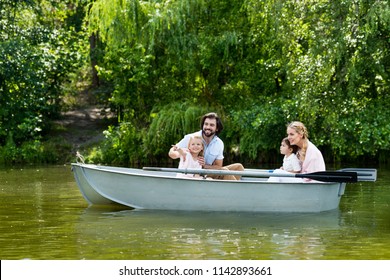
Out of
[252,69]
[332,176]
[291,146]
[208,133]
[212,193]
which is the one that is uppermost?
[252,69]

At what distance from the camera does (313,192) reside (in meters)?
13.8

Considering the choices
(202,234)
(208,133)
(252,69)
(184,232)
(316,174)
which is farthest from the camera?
(252,69)

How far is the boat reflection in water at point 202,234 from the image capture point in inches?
400

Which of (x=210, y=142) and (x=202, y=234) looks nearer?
(x=202, y=234)

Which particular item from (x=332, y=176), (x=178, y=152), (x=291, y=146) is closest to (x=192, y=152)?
(x=178, y=152)

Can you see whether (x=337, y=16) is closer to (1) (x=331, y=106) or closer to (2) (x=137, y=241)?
(1) (x=331, y=106)

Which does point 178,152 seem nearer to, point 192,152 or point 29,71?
point 192,152

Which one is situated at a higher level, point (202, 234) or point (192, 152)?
point (192, 152)

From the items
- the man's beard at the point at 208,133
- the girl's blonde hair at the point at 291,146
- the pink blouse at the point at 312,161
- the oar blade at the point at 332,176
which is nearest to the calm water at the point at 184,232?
the oar blade at the point at 332,176

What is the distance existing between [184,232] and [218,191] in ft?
6.58

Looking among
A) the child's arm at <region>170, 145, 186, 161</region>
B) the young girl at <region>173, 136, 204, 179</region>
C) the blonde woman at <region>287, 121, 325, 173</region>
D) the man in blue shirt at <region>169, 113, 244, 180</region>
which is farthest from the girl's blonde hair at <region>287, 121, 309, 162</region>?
the child's arm at <region>170, 145, 186, 161</region>

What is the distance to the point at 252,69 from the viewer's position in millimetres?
25391

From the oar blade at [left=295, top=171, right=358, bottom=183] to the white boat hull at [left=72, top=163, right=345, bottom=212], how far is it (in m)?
0.15

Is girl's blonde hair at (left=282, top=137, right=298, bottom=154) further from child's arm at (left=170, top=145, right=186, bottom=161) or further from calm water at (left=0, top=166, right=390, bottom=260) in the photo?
child's arm at (left=170, top=145, right=186, bottom=161)
